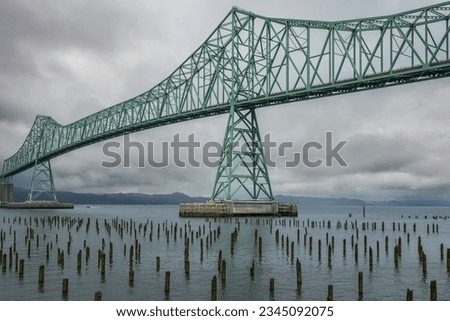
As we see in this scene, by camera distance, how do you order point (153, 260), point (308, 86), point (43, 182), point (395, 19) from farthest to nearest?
1. point (43, 182)
2. point (308, 86)
3. point (395, 19)
4. point (153, 260)

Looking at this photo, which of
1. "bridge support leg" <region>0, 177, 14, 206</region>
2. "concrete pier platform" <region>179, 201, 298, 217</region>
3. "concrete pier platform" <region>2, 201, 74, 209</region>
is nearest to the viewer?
"concrete pier platform" <region>179, 201, 298, 217</region>

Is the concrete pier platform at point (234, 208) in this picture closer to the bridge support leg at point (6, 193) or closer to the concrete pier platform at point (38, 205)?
the concrete pier platform at point (38, 205)

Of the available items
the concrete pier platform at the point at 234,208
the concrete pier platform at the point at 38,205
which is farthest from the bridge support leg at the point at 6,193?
the concrete pier platform at the point at 234,208

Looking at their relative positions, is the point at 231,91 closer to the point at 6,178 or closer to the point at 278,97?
the point at 278,97

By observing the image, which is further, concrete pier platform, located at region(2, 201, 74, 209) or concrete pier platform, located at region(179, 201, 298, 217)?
concrete pier platform, located at region(2, 201, 74, 209)

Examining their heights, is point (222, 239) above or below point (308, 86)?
below

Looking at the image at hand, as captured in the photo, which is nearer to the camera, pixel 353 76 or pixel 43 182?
pixel 353 76

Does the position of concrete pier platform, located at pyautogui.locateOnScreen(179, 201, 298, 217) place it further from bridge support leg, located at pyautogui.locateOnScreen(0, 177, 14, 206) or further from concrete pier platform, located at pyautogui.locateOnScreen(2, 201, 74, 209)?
bridge support leg, located at pyautogui.locateOnScreen(0, 177, 14, 206)

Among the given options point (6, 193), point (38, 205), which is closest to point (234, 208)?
point (38, 205)

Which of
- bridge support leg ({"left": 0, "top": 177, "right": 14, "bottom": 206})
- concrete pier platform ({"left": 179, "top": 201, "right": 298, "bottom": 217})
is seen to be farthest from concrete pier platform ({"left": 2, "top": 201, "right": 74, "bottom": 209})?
concrete pier platform ({"left": 179, "top": 201, "right": 298, "bottom": 217})

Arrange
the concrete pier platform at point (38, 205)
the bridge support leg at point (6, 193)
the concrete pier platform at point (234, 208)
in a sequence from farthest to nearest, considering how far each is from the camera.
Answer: the bridge support leg at point (6, 193) < the concrete pier platform at point (38, 205) < the concrete pier platform at point (234, 208)
